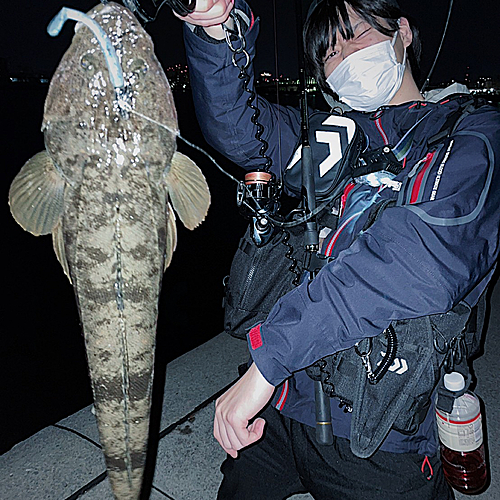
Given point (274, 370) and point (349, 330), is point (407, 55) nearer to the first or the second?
point (349, 330)

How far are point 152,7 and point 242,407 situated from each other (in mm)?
1049

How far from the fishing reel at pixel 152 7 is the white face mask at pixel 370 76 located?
1.07 metres

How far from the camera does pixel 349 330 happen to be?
122 cm

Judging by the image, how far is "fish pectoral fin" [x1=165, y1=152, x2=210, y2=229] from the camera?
1.06m

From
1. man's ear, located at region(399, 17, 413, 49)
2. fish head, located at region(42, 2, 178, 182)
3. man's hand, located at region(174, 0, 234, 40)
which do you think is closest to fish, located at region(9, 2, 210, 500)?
fish head, located at region(42, 2, 178, 182)

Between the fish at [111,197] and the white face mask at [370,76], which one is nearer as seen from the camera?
the fish at [111,197]

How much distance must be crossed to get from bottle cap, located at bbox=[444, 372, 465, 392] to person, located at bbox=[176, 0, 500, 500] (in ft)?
0.51

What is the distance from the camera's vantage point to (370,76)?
75.0 inches

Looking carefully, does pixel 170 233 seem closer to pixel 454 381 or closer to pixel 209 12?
pixel 209 12

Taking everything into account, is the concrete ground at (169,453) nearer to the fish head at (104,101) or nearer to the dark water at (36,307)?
the dark water at (36,307)

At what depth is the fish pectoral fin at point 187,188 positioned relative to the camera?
106cm

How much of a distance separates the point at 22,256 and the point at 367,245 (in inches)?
91.0

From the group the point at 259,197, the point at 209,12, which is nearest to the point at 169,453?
the point at 259,197

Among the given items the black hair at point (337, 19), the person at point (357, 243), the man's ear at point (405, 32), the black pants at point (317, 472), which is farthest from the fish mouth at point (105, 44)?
the man's ear at point (405, 32)
